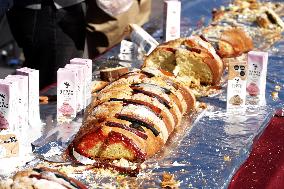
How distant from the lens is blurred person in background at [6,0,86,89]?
433 cm

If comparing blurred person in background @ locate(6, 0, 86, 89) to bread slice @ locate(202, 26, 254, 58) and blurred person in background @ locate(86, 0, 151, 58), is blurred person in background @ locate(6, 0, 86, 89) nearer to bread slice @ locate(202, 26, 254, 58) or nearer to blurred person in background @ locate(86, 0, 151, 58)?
blurred person in background @ locate(86, 0, 151, 58)

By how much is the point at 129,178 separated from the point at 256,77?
109 cm

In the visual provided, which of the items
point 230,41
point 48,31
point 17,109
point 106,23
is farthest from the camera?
point 106,23

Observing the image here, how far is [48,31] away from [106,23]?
3.08ft

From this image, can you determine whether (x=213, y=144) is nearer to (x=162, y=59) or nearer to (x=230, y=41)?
(x=162, y=59)

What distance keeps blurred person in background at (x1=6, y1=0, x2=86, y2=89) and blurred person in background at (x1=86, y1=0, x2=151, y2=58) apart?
50 centimetres

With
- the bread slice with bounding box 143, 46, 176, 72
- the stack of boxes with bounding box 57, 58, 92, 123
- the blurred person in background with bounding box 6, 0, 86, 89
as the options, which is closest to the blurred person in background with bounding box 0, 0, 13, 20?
→ the blurred person in background with bounding box 6, 0, 86, 89

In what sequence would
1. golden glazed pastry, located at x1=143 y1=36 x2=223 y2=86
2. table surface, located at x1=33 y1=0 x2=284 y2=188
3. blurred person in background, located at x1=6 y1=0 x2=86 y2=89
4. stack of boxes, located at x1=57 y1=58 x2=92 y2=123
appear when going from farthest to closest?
blurred person in background, located at x1=6 y1=0 x2=86 y2=89
golden glazed pastry, located at x1=143 y1=36 x2=223 y2=86
stack of boxes, located at x1=57 y1=58 x2=92 y2=123
table surface, located at x1=33 y1=0 x2=284 y2=188

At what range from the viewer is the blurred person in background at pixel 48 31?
433 centimetres

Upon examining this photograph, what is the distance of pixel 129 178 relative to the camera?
252 centimetres

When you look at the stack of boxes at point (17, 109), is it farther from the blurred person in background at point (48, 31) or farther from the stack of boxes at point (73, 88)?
the blurred person in background at point (48, 31)

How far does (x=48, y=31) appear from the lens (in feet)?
14.4

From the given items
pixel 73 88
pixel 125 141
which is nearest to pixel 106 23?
pixel 73 88

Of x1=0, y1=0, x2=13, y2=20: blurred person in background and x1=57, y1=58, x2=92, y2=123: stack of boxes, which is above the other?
x1=0, y1=0, x2=13, y2=20: blurred person in background
